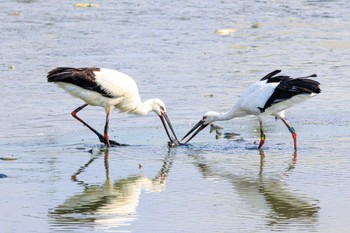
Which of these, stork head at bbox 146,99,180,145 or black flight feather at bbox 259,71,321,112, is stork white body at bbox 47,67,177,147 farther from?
black flight feather at bbox 259,71,321,112

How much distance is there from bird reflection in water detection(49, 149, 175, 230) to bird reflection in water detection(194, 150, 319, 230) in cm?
64

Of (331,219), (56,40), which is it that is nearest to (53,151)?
(331,219)

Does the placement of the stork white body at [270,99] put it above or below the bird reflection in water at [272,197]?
above

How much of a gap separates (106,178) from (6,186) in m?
1.07

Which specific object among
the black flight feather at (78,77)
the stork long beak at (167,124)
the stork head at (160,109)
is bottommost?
the stork long beak at (167,124)

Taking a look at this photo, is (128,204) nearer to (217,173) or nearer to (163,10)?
(217,173)

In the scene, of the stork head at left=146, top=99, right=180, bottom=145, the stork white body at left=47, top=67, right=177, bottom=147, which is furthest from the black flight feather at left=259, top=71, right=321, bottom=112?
the stork white body at left=47, top=67, right=177, bottom=147

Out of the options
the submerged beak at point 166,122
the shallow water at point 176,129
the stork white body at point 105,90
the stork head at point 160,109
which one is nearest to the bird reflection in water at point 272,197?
the shallow water at point 176,129

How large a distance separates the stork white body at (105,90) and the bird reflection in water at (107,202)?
6.77 feet

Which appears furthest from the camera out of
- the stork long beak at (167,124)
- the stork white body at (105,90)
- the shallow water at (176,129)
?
the stork white body at (105,90)

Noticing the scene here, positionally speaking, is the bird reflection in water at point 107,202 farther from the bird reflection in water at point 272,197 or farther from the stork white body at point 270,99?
the stork white body at point 270,99

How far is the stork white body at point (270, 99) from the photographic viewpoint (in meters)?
11.1

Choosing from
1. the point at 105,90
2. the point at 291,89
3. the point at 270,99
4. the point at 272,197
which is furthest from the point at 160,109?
the point at 272,197

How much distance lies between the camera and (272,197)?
869 centimetres
